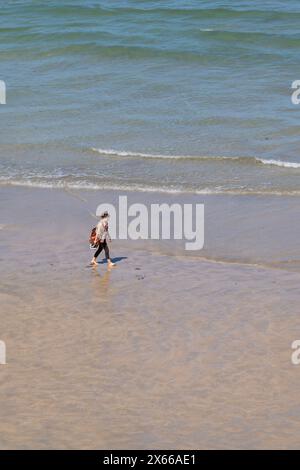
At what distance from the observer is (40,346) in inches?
462

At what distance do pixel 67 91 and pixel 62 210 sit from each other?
365 inches

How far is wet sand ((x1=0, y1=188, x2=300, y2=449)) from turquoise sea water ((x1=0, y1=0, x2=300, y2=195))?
3769 millimetres

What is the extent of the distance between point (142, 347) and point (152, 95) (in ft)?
47.2

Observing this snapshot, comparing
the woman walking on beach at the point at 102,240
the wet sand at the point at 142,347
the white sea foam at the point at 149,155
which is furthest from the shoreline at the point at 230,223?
the white sea foam at the point at 149,155

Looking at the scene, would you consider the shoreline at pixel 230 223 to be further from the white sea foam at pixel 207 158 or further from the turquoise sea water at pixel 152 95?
the white sea foam at pixel 207 158

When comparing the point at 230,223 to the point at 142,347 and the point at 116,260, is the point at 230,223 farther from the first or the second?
the point at 142,347

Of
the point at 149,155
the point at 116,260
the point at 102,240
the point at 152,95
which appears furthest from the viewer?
the point at 152,95

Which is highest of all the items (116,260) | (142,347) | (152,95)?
(152,95)

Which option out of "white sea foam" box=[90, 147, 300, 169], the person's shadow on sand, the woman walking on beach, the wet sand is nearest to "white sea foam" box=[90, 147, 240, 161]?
"white sea foam" box=[90, 147, 300, 169]

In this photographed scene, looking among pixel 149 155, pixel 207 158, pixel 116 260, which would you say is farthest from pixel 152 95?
pixel 116 260

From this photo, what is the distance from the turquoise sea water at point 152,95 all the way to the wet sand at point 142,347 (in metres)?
3.77

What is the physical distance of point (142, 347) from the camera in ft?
38.4

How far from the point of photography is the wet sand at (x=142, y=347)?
32.2 ft
